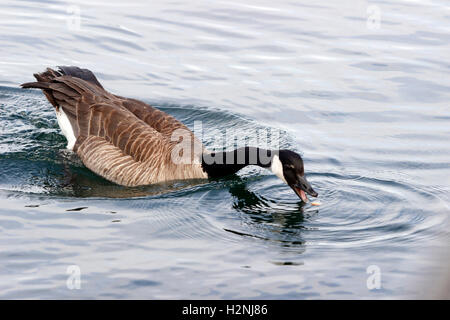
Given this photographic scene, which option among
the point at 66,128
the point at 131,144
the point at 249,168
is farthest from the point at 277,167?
the point at 66,128

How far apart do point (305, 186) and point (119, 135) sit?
122 inches

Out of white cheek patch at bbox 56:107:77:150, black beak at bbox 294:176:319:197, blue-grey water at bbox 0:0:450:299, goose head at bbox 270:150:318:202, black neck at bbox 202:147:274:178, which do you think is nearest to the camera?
blue-grey water at bbox 0:0:450:299

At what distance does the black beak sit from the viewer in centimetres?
920

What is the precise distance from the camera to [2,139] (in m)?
11.4

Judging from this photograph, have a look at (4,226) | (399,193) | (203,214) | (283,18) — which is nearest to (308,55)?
(283,18)

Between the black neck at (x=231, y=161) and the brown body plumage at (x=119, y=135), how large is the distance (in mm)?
152

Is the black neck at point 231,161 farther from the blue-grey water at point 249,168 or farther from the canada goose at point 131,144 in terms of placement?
the blue-grey water at point 249,168

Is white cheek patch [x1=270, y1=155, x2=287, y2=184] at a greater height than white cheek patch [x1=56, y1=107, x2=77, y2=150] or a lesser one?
lesser

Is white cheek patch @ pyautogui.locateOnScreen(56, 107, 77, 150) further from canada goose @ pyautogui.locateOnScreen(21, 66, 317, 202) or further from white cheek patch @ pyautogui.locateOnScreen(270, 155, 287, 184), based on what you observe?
white cheek patch @ pyautogui.locateOnScreen(270, 155, 287, 184)

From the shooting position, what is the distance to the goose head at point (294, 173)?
30.8 ft

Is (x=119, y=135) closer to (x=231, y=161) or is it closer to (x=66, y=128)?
(x=66, y=128)

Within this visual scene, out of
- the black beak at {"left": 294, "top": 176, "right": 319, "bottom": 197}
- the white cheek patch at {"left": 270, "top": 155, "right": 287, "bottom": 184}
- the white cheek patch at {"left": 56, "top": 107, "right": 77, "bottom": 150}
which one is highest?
the white cheek patch at {"left": 56, "top": 107, "right": 77, "bottom": 150}

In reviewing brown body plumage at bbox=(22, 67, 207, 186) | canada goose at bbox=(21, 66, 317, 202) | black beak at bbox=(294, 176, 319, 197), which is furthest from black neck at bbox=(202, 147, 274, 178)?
black beak at bbox=(294, 176, 319, 197)
